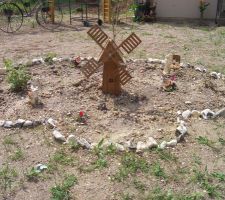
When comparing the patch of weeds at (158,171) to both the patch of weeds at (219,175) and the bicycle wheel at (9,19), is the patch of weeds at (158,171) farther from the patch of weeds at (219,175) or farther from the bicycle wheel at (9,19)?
the bicycle wheel at (9,19)

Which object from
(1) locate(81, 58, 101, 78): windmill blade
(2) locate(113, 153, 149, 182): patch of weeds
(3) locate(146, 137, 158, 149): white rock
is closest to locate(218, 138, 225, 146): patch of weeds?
(3) locate(146, 137, 158, 149): white rock

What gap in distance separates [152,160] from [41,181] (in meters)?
1.48

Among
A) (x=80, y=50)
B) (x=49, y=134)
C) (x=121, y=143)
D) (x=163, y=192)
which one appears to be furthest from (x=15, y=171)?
(x=80, y=50)

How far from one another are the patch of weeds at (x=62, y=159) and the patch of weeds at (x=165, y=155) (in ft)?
3.84

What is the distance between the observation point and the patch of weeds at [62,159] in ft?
17.3

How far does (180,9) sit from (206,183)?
11.1m

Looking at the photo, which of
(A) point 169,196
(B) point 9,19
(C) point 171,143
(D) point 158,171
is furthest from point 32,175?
(B) point 9,19

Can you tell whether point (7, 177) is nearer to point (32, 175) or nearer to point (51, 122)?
point (32, 175)

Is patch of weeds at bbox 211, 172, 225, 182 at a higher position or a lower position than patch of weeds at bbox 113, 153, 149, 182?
lower

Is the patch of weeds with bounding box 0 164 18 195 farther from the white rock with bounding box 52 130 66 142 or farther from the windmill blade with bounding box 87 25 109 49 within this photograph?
the windmill blade with bounding box 87 25 109 49

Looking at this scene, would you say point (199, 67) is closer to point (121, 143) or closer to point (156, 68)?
point (156, 68)

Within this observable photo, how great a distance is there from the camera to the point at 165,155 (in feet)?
17.9

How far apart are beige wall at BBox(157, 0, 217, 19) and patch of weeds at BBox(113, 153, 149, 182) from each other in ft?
34.7

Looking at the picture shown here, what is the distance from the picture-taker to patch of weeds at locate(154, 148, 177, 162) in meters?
5.39
